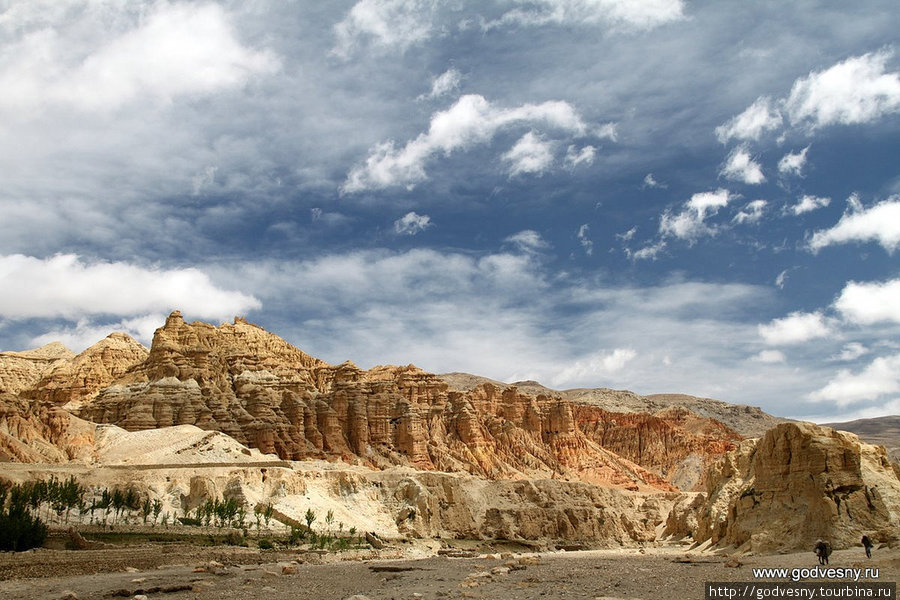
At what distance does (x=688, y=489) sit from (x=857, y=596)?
14300 centimetres

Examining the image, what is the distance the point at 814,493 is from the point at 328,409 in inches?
3487

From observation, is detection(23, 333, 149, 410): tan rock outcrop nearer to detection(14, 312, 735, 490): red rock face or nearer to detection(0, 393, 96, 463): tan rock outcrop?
detection(14, 312, 735, 490): red rock face

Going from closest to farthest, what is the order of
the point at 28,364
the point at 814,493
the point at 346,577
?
the point at 346,577 < the point at 814,493 < the point at 28,364

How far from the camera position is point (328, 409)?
120562 mm

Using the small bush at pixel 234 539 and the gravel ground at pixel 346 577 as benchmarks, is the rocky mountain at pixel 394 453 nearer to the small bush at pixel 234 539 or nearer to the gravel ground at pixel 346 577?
the gravel ground at pixel 346 577

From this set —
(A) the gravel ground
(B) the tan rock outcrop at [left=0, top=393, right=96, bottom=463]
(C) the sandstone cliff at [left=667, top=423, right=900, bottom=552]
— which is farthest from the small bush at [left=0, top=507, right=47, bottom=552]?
(C) the sandstone cliff at [left=667, top=423, right=900, bottom=552]

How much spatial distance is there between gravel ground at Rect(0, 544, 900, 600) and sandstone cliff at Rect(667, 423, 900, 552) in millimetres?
2302

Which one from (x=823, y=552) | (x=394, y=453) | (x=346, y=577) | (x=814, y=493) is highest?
(x=394, y=453)

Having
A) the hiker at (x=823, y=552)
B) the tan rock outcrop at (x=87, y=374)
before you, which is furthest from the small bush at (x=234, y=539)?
the tan rock outcrop at (x=87, y=374)

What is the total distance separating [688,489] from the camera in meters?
157

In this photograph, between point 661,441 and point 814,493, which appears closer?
point 814,493

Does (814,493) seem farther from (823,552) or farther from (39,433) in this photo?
(39,433)

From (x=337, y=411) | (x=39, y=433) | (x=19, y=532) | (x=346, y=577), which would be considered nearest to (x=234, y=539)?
(x=19, y=532)

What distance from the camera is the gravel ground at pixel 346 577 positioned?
26047mm
